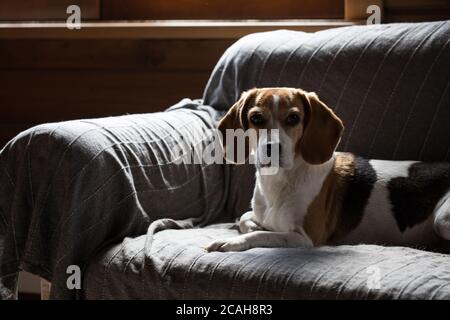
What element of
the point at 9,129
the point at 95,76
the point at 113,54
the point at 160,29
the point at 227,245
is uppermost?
the point at 160,29

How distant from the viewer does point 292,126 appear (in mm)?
1996

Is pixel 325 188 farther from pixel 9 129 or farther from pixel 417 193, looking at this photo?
pixel 9 129

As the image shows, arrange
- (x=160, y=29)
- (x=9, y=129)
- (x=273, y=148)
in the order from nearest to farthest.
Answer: (x=273, y=148) < (x=160, y=29) < (x=9, y=129)

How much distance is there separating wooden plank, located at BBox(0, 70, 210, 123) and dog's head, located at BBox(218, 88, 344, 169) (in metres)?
1.19

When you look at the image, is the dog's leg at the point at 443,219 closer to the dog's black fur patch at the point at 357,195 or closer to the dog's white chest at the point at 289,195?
the dog's black fur patch at the point at 357,195

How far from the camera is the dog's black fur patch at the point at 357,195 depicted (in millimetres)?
2117

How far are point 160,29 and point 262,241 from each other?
1.46 m

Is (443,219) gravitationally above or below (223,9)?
below

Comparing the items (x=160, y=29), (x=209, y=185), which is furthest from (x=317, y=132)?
(x=160, y=29)

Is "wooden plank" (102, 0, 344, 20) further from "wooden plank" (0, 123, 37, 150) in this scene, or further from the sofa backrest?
"wooden plank" (0, 123, 37, 150)

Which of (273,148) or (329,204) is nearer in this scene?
(273,148)

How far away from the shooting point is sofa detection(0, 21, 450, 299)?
5.48 feet

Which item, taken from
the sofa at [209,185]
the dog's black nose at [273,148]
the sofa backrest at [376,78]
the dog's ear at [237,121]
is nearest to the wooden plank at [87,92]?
the sofa at [209,185]

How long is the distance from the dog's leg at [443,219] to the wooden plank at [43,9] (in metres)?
1.90
